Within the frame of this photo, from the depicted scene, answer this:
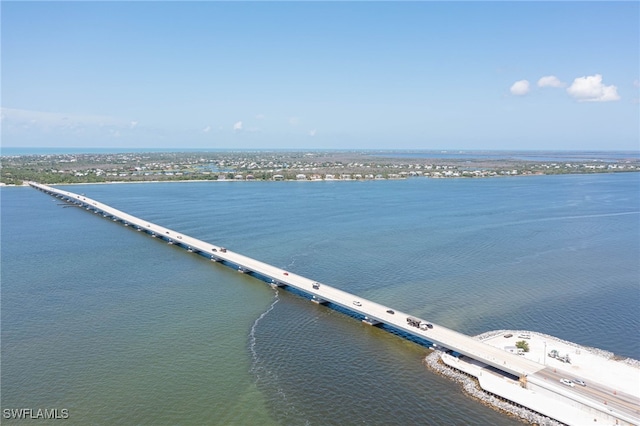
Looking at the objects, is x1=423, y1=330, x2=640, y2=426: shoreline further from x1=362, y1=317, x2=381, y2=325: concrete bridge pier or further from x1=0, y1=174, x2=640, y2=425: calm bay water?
x1=362, y1=317, x2=381, y2=325: concrete bridge pier

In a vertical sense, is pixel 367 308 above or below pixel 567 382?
above

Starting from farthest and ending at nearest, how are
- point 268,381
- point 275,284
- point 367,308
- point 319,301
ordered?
1. point 275,284
2. point 319,301
3. point 367,308
4. point 268,381

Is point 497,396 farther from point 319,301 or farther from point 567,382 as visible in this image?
point 319,301

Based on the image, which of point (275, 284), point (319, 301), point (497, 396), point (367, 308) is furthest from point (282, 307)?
point (497, 396)

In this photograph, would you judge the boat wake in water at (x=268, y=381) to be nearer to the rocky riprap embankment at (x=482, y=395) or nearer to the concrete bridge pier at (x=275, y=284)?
the rocky riprap embankment at (x=482, y=395)

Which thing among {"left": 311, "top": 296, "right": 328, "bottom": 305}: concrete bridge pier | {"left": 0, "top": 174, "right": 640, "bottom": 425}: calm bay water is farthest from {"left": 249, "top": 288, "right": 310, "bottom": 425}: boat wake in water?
{"left": 311, "top": 296, "right": 328, "bottom": 305}: concrete bridge pier


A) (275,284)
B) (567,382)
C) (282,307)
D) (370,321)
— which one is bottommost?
(282,307)
